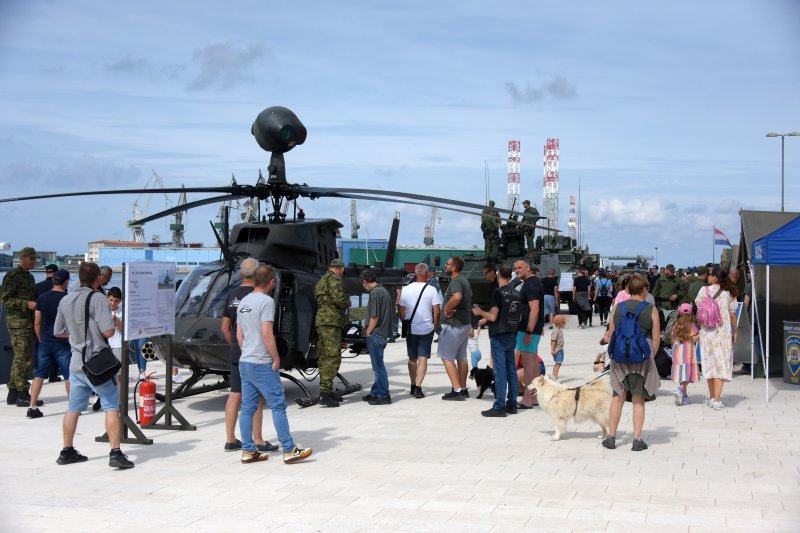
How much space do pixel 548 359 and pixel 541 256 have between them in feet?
53.8

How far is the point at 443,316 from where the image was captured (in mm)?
11180

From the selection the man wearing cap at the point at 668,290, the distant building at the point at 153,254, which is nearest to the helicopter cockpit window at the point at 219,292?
the man wearing cap at the point at 668,290

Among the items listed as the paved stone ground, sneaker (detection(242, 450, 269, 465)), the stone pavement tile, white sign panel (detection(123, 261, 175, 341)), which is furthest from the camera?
white sign panel (detection(123, 261, 175, 341))

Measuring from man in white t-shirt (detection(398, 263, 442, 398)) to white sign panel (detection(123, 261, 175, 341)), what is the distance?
3240 mm

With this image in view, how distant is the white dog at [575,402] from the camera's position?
27.9ft

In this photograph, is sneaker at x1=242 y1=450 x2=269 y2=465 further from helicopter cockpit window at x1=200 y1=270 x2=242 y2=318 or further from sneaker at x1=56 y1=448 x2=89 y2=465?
helicopter cockpit window at x1=200 y1=270 x2=242 y2=318

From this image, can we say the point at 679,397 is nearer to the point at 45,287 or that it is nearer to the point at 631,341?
the point at 631,341

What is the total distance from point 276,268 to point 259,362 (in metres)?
3.74

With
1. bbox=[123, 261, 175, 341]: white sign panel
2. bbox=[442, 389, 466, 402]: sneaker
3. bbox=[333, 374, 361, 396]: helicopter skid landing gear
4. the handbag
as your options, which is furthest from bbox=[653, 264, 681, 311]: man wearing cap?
the handbag

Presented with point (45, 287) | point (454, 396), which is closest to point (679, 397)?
point (454, 396)

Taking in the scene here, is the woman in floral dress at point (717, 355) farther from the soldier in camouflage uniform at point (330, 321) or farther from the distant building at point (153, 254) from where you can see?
the distant building at point (153, 254)

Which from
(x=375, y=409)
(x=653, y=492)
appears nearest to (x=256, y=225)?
(x=375, y=409)

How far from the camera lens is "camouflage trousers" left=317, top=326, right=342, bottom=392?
420 inches

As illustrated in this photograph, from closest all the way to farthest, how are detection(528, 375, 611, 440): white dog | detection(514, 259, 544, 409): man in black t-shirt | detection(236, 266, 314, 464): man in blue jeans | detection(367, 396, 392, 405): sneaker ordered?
detection(236, 266, 314, 464): man in blue jeans → detection(528, 375, 611, 440): white dog → detection(514, 259, 544, 409): man in black t-shirt → detection(367, 396, 392, 405): sneaker
